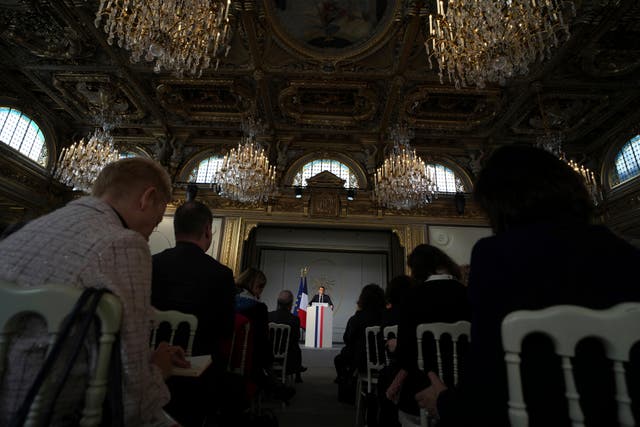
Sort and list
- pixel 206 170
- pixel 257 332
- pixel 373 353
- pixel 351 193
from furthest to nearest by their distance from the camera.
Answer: pixel 206 170
pixel 351 193
pixel 373 353
pixel 257 332

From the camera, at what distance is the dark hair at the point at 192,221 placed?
2025 mm

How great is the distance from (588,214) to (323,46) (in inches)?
266

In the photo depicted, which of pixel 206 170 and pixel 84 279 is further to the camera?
pixel 206 170

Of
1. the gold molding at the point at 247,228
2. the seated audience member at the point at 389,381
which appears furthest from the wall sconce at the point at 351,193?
the seated audience member at the point at 389,381

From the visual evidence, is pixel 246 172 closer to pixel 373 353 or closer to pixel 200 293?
pixel 373 353

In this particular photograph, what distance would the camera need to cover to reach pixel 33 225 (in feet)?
2.81

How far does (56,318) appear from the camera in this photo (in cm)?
66

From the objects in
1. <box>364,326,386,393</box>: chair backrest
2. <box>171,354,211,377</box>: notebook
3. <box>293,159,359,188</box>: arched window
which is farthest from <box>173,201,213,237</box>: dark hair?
<box>293,159,359,188</box>: arched window

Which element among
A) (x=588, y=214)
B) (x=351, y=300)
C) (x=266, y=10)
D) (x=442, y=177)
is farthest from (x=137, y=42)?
(x=351, y=300)

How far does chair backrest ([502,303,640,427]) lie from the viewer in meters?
0.66

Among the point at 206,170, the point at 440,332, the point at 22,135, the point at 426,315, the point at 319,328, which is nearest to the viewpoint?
the point at 440,332

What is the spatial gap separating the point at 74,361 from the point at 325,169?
967 cm

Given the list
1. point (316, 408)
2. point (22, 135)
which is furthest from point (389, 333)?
point (22, 135)

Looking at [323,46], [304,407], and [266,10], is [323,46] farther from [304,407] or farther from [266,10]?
[304,407]
